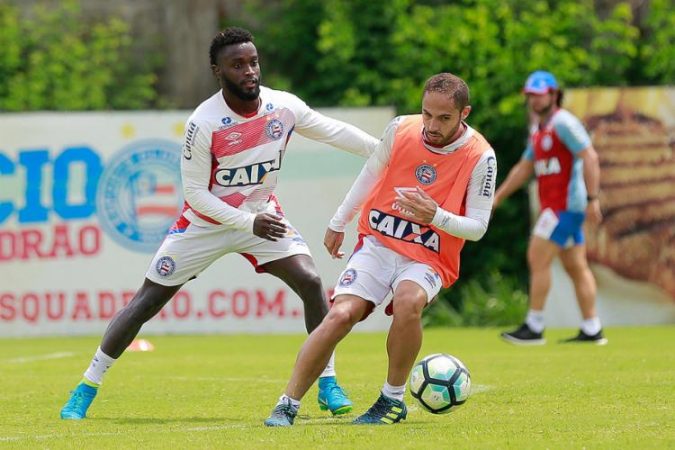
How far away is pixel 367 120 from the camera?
49.9 ft

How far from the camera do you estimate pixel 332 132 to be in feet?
26.7

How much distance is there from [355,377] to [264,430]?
3.12 m

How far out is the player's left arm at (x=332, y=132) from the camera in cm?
809

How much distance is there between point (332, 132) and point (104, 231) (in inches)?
293

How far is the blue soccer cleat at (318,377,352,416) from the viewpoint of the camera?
7.80 metres

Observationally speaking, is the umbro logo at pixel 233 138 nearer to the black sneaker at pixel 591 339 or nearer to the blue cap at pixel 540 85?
the blue cap at pixel 540 85

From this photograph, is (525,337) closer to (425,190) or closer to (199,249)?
(199,249)

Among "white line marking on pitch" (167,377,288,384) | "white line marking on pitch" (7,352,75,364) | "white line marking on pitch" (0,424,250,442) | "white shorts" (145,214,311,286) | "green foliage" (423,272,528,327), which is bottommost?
"green foliage" (423,272,528,327)

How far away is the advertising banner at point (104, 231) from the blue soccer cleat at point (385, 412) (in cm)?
790

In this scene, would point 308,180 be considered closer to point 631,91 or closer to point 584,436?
point 631,91

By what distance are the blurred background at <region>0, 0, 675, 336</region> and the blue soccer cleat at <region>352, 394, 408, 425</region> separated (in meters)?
8.00

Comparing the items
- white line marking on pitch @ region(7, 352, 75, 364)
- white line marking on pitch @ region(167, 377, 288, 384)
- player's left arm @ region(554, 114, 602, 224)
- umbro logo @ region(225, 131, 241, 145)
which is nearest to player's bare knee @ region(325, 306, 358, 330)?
umbro logo @ region(225, 131, 241, 145)

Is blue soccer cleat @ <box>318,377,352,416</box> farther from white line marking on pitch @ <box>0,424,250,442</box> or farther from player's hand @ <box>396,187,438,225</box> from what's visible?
player's hand @ <box>396,187,438,225</box>

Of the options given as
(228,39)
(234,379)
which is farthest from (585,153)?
(228,39)
